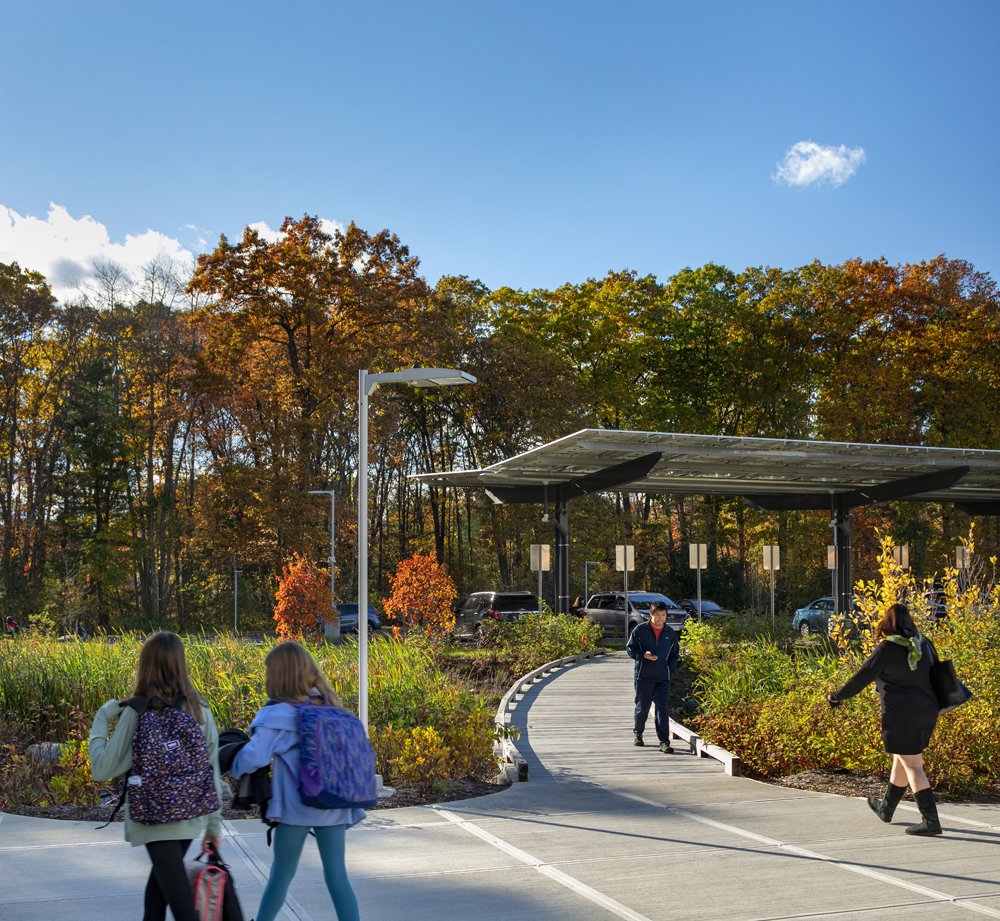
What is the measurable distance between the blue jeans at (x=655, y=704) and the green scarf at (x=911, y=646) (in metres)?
5.43

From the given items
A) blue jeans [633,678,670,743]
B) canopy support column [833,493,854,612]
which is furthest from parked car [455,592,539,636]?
blue jeans [633,678,670,743]

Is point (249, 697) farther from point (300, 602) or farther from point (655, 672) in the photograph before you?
point (300, 602)

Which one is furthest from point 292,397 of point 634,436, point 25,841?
point 25,841

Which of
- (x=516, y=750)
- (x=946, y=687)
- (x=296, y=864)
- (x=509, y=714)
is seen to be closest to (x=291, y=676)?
(x=296, y=864)

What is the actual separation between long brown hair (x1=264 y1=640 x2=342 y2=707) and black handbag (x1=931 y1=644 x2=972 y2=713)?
4.96m

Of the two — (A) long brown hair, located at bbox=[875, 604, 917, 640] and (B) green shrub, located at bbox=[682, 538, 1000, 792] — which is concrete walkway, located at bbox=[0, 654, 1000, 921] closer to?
(B) green shrub, located at bbox=[682, 538, 1000, 792]

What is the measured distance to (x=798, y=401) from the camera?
153 feet

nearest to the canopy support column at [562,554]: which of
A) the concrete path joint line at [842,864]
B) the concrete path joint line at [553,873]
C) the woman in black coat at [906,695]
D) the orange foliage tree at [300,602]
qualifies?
the orange foliage tree at [300,602]

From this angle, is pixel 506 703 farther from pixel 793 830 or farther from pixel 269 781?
pixel 269 781

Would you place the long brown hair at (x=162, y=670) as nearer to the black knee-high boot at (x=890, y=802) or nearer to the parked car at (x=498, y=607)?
the black knee-high boot at (x=890, y=802)

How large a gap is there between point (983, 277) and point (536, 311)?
1854 cm

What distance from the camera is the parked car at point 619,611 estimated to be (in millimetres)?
30938

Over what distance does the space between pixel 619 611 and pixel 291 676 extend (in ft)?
89.5

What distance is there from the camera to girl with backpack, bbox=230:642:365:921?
4.86 meters
